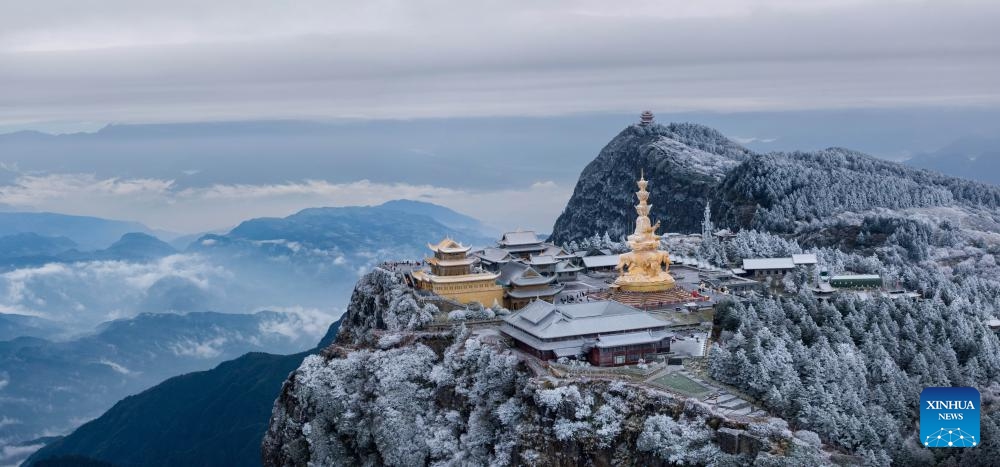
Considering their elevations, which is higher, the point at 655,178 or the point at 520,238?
the point at 655,178

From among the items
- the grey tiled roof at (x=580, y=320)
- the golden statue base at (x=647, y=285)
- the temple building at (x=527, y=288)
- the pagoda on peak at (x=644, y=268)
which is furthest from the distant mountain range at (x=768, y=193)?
the grey tiled roof at (x=580, y=320)

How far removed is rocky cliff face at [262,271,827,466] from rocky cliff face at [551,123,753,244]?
83792 millimetres

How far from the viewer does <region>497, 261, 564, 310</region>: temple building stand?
60.4 m

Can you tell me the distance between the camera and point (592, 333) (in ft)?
153

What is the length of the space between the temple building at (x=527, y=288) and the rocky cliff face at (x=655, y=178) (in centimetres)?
7306

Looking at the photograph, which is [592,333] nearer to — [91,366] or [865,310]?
[865,310]

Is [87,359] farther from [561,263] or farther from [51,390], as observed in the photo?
[561,263]

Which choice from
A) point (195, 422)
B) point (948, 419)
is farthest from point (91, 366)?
point (948, 419)

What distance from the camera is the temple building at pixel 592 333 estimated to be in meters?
45.8

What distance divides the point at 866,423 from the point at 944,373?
882 cm

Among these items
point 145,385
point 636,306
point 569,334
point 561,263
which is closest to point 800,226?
point 561,263

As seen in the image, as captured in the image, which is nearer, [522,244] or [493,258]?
[493,258]

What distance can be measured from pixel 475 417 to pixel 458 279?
1696 cm

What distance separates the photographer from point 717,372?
143 ft
